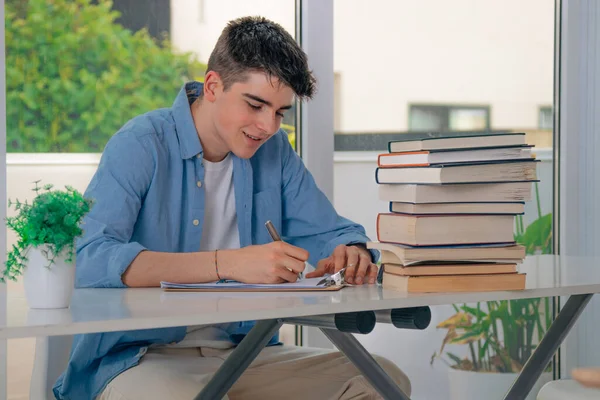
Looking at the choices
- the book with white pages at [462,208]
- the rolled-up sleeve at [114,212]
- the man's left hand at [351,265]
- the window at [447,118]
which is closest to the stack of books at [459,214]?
the book with white pages at [462,208]

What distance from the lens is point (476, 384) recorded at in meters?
3.30

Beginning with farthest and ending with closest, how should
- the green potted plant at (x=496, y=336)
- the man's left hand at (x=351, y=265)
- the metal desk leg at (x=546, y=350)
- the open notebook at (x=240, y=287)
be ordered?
the green potted plant at (x=496, y=336) → the metal desk leg at (x=546, y=350) → the man's left hand at (x=351, y=265) → the open notebook at (x=240, y=287)

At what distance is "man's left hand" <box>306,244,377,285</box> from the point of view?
1.87 metres

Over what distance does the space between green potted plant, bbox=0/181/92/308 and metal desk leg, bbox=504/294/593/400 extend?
43.1 inches

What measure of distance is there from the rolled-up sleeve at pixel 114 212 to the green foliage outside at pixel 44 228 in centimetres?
31

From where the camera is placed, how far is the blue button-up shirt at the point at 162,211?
1.78m

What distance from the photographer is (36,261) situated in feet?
4.60

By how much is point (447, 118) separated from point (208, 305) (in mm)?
2036

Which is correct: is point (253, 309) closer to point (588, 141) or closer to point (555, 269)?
point (555, 269)

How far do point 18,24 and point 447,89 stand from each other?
157cm

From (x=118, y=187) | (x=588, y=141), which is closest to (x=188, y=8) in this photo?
(x=118, y=187)

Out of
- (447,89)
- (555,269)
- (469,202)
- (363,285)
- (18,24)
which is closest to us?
(469,202)

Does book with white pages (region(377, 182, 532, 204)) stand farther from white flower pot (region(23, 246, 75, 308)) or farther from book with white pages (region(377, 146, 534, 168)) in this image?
white flower pot (region(23, 246, 75, 308))

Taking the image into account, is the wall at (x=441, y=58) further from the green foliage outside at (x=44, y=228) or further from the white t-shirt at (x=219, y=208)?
the green foliage outside at (x=44, y=228)
